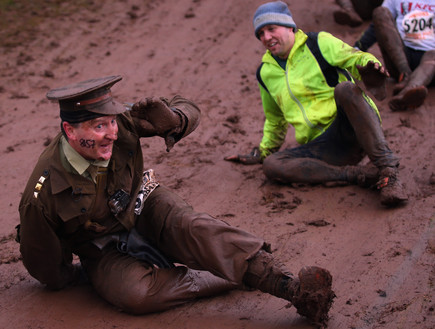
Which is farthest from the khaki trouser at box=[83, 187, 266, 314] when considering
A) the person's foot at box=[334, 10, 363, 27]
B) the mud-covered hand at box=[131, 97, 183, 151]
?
the person's foot at box=[334, 10, 363, 27]

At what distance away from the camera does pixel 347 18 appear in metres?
7.95

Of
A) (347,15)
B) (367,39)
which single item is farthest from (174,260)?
(347,15)

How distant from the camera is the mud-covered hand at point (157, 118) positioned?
3209mm

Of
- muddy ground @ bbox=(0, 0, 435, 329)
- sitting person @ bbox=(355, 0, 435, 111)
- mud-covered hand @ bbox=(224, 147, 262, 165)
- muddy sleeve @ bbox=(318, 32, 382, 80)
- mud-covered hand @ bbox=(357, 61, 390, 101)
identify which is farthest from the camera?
sitting person @ bbox=(355, 0, 435, 111)

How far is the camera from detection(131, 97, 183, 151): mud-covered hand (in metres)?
3.21

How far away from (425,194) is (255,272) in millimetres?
1898

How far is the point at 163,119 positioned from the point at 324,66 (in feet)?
6.06

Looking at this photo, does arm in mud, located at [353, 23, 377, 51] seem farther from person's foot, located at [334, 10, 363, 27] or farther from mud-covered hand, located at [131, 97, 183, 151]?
mud-covered hand, located at [131, 97, 183, 151]

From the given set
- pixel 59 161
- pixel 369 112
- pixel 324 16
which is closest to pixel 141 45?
pixel 324 16

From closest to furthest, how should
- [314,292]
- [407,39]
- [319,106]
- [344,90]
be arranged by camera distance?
[314,292]
[344,90]
[319,106]
[407,39]

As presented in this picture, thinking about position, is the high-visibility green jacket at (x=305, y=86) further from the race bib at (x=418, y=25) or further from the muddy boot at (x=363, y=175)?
the race bib at (x=418, y=25)

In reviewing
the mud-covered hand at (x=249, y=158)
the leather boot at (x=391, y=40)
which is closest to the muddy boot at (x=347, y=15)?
the leather boot at (x=391, y=40)

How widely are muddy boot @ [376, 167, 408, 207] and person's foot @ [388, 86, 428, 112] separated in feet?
5.00

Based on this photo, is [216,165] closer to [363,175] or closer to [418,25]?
[363,175]
